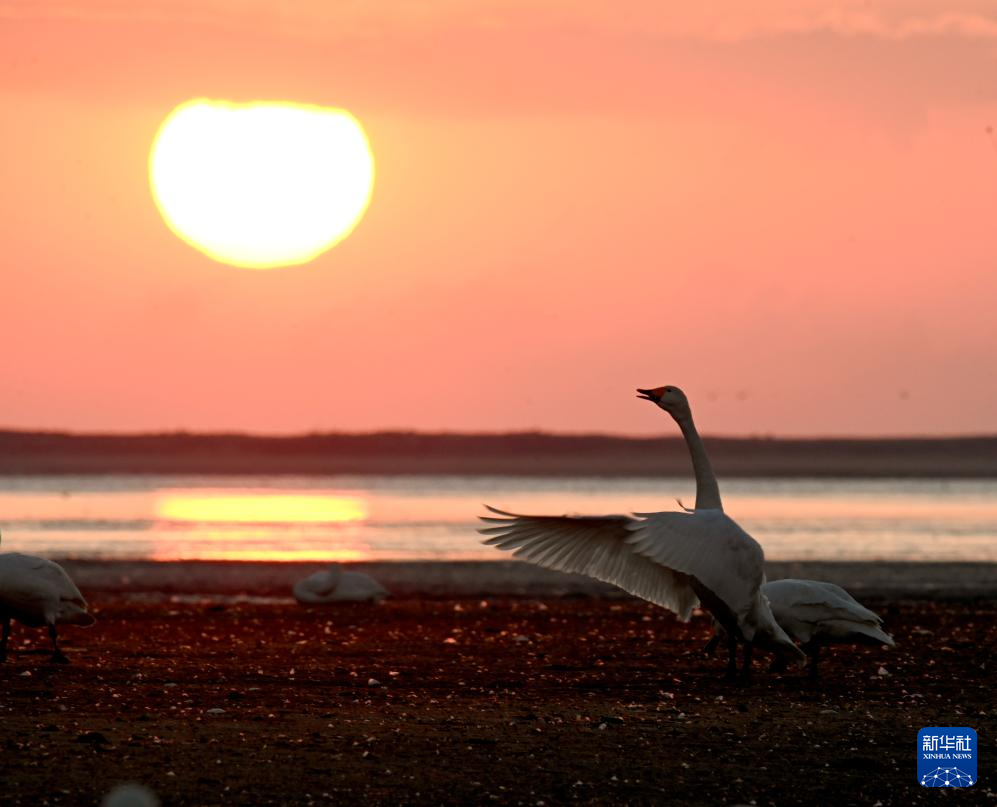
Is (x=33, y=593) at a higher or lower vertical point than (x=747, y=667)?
higher

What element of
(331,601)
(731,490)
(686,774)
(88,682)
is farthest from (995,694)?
(731,490)

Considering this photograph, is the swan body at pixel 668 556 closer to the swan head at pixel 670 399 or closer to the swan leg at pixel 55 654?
the swan head at pixel 670 399

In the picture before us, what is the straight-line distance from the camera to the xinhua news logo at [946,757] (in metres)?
9.96

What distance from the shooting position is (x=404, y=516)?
51688mm

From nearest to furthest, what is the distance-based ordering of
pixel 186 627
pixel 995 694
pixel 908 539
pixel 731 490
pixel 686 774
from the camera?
pixel 686 774, pixel 995 694, pixel 186 627, pixel 908 539, pixel 731 490

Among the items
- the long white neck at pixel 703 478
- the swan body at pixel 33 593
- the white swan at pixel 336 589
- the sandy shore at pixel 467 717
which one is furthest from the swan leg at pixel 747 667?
the white swan at pixel 336 589

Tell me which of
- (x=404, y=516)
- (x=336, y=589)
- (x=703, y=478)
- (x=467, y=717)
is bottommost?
(x=467, y=717)

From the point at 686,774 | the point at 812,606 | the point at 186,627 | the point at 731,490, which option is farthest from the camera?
the point at 731,490

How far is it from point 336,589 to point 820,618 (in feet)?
31.3

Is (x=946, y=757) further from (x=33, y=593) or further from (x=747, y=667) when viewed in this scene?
(x=33, y=593)

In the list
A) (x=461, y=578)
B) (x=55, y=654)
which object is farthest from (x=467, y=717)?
(x=461, y=578)

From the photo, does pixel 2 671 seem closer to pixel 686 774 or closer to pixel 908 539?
pixel 686 774

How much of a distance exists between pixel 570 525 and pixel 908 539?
91.7ft

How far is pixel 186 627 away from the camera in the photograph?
1848 centimetres
